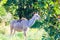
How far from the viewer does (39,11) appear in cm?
223

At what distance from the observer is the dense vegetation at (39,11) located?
1.94 metres

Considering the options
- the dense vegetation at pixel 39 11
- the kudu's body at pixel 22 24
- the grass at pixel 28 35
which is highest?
the dense vegetation at pixel 39 11

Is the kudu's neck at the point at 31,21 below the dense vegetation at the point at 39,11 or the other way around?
below

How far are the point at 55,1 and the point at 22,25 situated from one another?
1.55 feet

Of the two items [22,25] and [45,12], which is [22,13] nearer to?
[22,25]

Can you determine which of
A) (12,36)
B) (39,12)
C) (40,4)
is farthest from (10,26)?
(40,4)

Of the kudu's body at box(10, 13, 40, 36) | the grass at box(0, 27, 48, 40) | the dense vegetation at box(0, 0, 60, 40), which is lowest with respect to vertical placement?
the grass at box(0, 27, 48, 40)

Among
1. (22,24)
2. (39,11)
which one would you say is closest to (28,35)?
(22,24)

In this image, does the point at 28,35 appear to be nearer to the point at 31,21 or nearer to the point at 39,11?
the point at 31,21

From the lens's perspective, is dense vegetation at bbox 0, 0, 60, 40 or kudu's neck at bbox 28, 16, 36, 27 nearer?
dense vegetation at bbox 0, 0, 60, 40

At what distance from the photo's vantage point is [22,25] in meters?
2.36

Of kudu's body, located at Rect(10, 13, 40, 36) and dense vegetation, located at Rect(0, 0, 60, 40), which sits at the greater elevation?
dense vegetation, located at Rect(0, 0, 60, 40)

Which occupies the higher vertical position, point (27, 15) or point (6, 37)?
point (27, 15)

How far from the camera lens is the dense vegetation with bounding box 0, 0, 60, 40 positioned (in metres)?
1.94
